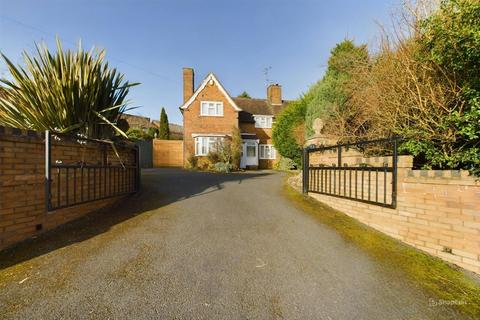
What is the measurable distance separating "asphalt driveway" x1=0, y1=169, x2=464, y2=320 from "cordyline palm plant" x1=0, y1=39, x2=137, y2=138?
1872mm

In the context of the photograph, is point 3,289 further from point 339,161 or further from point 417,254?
point 339,161

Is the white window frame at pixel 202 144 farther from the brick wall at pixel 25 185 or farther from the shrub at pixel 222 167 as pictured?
the brick wall at pixel 25 185

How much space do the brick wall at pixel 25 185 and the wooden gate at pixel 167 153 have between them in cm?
1658

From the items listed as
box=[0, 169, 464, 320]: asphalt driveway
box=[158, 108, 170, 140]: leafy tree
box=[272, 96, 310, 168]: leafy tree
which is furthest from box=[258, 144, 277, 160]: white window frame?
box=[0, 169, 464, 320]: asphalt driveway

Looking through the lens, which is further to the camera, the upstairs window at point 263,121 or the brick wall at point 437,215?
the upstairs window at point 263,121

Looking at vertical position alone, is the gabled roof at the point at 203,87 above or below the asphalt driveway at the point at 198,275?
above

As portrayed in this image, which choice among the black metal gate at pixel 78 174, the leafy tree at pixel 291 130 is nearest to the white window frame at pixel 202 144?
the leafy tree at pixel 291 130

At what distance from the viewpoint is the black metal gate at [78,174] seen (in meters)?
3.79

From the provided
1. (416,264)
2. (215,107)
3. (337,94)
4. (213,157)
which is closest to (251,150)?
(215,107)

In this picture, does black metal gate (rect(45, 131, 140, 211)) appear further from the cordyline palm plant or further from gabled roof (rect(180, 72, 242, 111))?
gabled roof (rect(180, 72, 242, 111))

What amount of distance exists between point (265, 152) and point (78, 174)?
1903 cm

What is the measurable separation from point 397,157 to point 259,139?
59.7 feet

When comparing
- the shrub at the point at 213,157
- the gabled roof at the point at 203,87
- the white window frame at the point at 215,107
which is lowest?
the shrub at the point at 213,157

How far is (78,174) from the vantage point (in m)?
4.32
